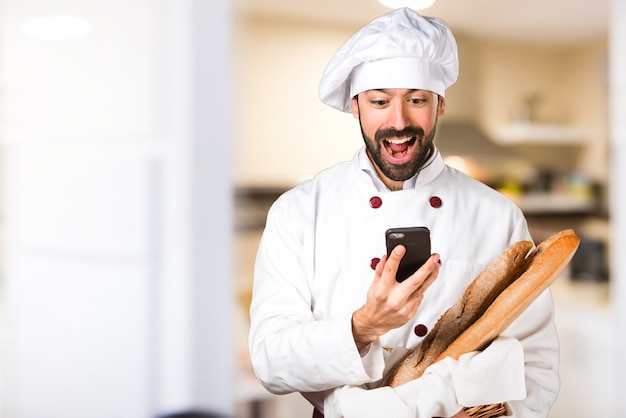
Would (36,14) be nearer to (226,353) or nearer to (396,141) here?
(226,353)

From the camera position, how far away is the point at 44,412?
169cm

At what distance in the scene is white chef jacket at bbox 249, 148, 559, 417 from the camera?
542mm

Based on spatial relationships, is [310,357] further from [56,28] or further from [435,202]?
[56,28]

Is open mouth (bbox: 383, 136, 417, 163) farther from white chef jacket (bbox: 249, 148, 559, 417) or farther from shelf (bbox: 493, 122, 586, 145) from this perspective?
shelf (bbox: 493, 122, 586, 145)

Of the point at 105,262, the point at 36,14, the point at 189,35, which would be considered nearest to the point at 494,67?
the point at 189,35

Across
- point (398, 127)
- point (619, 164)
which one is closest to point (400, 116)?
point (398, 127)

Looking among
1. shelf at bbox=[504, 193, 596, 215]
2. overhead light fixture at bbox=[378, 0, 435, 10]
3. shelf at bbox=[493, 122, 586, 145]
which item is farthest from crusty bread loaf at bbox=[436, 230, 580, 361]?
shelf at bbox=[504, 193, 596, 215]

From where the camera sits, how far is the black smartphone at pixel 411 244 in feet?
1.72

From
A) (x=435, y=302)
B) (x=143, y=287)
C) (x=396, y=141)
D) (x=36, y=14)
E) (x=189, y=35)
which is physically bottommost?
(x=143, y=287)

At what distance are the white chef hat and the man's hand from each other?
13 cm

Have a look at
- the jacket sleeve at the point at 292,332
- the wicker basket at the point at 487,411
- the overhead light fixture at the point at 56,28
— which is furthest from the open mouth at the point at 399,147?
the overhead light fixture at the point at 56,28

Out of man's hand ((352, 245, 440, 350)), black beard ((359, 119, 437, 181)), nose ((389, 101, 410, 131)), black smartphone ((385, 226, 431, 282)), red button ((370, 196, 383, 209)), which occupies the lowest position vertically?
man's hand ((352, 245, 440, 350))

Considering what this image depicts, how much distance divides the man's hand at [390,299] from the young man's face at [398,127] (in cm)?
7

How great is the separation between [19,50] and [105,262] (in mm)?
598
